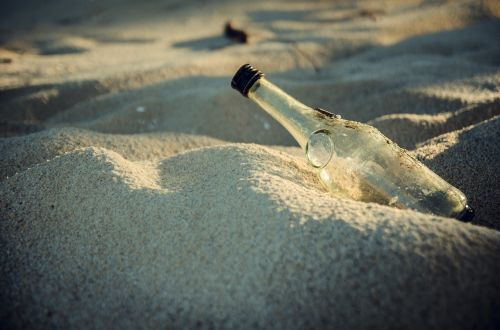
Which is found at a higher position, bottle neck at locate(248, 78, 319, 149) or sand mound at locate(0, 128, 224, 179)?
sand mound at locate(0, 128, 224, 179)

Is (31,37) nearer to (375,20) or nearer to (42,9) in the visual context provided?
(42,9)

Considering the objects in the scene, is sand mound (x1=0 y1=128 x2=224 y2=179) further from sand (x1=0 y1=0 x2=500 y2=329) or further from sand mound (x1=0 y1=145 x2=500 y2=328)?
sand mound (x1=0 y1=145 x2=500 y2=328)

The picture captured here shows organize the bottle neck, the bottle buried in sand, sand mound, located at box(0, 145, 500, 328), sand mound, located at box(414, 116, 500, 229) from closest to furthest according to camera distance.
Result: sand mound, located at box(0, 145, 500, 328), the bottle buried in sand, sand mound, located at box(414, 116, 500, 229), the bottle neck

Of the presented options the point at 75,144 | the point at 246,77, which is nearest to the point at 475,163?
the point at 246,77

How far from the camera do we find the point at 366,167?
109 cm

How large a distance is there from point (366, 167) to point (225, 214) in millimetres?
470

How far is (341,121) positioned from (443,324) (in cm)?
69

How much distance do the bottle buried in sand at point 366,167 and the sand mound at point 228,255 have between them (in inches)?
5.1

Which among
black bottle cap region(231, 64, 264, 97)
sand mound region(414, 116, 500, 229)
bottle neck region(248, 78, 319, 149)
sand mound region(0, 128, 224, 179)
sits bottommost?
sand mound region(414, 116, 500, 229)

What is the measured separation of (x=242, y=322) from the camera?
2.49 ft

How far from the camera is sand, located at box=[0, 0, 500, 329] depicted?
0.75 meters

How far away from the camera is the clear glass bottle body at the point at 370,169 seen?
1.02 meters

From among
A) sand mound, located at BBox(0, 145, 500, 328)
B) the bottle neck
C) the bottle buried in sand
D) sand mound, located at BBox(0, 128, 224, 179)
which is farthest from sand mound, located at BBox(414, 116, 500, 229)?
sand mound, located at BBox(0, 128, 224, 179)

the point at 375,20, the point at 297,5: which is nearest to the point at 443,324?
the point at 375,20
